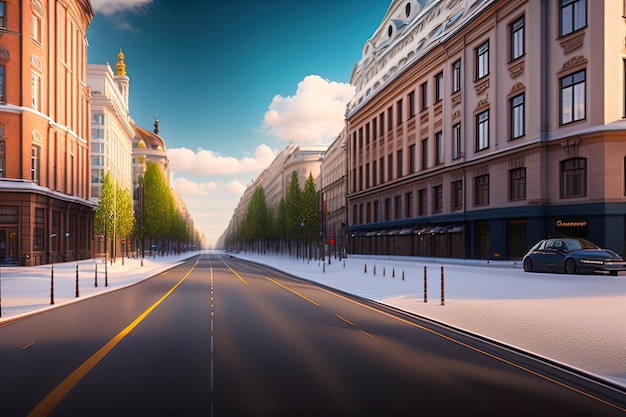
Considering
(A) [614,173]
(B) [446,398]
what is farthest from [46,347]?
(A) [614,173]

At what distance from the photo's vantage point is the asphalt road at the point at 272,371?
6.73m

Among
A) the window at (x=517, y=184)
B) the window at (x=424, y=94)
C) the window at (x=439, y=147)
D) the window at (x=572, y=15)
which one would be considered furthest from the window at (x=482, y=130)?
the window at (x=424, y=94)

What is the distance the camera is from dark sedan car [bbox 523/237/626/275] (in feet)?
83.5

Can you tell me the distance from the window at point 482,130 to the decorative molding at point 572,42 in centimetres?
917

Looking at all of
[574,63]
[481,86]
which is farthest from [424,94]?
[574,63]

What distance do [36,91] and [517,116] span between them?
3839 cm

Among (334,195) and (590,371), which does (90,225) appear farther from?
(590,371)

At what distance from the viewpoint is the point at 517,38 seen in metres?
38.6

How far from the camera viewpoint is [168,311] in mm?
16484

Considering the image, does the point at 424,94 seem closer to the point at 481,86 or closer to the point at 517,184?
the point at 481,86

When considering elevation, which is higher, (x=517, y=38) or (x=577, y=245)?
(x=517, y=38)

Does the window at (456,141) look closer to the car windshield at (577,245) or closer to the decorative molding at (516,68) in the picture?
the decorative molding at (516,68)

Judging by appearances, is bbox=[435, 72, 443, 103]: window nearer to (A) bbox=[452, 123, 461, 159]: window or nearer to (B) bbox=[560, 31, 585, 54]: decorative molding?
(A) bbox=[452, 123, 461, 159]: window

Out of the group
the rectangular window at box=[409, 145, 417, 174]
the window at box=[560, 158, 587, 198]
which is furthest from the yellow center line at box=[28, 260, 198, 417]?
the rectangular window at box=[409, 145, 417, 174]
